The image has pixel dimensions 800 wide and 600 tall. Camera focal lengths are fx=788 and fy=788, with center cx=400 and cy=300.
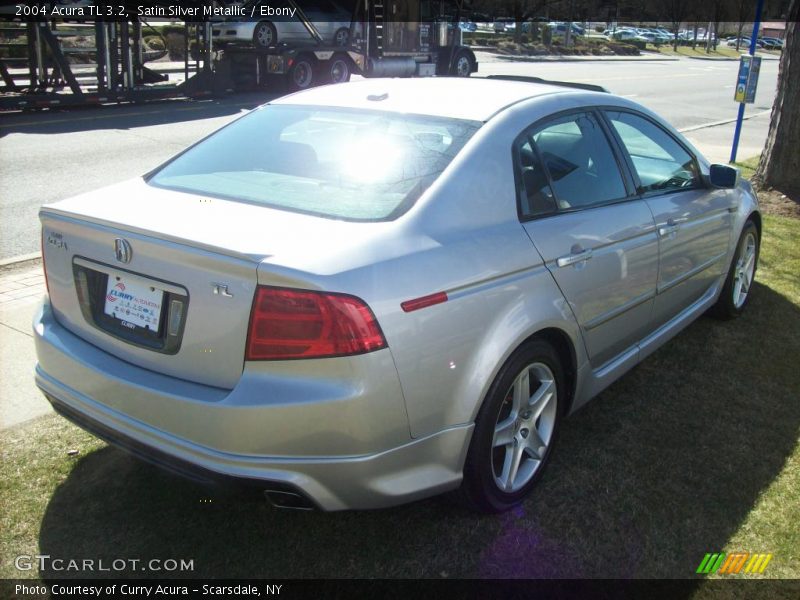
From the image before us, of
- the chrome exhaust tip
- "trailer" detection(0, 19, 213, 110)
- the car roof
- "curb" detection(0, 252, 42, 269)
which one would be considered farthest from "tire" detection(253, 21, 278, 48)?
the chrome exhaust tip

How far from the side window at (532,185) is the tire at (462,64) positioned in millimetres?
21922

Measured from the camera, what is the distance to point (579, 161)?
12.0 feet

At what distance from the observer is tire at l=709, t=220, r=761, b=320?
518 centimetres

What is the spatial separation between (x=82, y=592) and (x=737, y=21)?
103m

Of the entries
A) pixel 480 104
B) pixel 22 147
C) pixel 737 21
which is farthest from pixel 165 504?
pixel 737 21

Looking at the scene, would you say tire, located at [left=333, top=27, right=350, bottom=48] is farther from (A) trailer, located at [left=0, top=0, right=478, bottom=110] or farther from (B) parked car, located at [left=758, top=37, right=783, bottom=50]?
(B) parked car, located at [left=758, top=37, right=783, bottom=50]

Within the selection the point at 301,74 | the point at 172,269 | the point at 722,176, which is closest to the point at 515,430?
the point at 172,269

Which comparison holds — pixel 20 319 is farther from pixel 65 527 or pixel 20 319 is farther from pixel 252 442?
pixel 252 442

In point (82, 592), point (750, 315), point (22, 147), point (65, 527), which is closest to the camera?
point (82, 592)

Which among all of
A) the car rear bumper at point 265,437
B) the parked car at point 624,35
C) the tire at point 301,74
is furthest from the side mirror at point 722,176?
the parked car at point 624,35

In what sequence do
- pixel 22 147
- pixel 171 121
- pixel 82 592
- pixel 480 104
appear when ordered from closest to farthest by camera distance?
1. pixel 82 592
2. pixel 480 104
3. pixel 22 147
4. pixel 171 121

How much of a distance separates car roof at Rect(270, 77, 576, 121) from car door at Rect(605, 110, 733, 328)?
571mm

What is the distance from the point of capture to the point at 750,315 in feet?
18.2

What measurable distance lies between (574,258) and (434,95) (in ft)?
3.32
